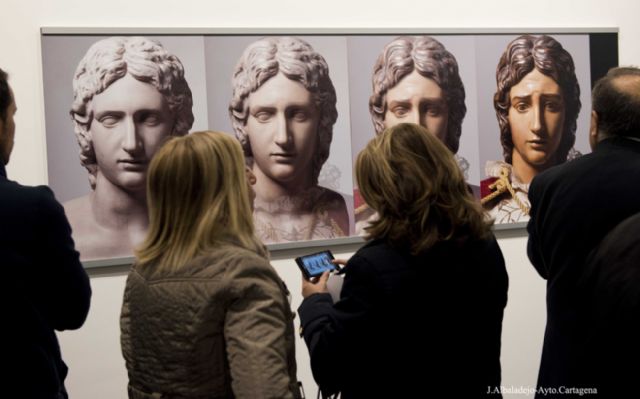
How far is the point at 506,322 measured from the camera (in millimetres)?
3977

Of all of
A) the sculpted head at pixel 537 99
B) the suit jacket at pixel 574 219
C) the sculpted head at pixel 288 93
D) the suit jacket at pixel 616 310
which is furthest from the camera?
the sculpted head at pixel 537 99

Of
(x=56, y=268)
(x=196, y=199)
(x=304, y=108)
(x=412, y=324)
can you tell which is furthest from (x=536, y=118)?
(x=56, y=268)

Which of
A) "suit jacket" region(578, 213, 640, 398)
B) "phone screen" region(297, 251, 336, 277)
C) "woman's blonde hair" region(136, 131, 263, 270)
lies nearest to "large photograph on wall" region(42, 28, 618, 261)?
"phone screen" region(297, 251, 336, 277)

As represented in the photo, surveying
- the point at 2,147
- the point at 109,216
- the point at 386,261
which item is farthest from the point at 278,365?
the point at 109,216

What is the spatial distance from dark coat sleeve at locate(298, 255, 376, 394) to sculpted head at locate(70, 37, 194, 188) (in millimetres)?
1588

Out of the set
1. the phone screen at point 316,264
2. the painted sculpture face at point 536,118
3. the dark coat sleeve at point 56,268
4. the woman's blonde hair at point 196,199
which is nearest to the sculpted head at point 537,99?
the painted sculpture face at point 536,118

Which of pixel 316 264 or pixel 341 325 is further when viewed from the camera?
pixel 316 264

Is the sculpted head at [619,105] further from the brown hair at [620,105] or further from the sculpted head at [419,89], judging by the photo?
the sculpted head at [419,89]

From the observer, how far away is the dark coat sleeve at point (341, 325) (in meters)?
1.81

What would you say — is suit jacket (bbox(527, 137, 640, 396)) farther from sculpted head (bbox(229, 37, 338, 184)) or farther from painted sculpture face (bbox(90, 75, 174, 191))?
painted sculpture face (bbox(90, 75, 174, 191))

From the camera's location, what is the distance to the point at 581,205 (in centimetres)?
215

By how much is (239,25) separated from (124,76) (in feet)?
1.91

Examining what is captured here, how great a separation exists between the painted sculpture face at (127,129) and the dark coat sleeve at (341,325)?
1526 millimetres

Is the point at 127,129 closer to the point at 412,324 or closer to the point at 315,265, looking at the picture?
the point at 315,265
